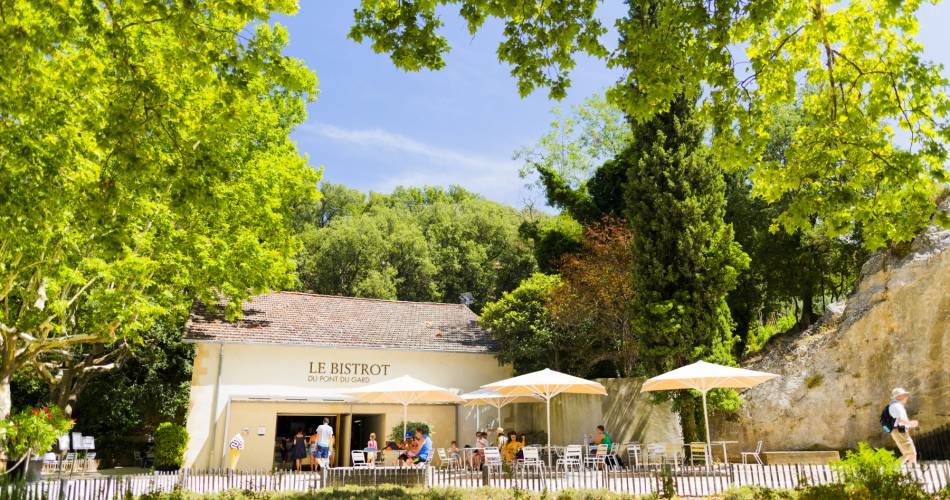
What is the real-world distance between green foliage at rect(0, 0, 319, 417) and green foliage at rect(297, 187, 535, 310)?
20.4m

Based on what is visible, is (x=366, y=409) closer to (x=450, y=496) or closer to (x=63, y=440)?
(x=63, y=440)

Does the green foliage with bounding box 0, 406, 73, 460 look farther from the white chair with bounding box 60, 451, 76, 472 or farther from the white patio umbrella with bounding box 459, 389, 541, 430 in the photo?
the white patio umbrella with bounding box 459, 389, 541, 430

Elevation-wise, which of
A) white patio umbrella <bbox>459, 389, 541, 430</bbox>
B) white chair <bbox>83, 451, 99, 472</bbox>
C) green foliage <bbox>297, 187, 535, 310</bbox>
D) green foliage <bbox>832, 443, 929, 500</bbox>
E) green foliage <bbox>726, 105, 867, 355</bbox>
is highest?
green foliage <bbox>297, 187, 535, 310</bbox>

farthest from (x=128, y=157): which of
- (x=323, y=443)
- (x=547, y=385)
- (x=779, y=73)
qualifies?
(x=547, y=385)

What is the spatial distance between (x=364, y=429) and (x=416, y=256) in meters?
18.2

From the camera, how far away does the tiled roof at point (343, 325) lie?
2158 centimetres

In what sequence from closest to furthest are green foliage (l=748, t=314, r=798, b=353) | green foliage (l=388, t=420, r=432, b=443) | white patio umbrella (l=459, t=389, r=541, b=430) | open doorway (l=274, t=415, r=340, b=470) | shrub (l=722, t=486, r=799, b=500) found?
1. shrub (l=722, t=486, r=799, b=500)
2. white patio umbrella (l=459, t=389, r=541, b=430)
3. green foliage (l=388, t=420, r=432, b=443)
4. open doorway (l=274, t=415, r=340, b=470)
5. green foliage (l=748, t=314, r=798, b=353)

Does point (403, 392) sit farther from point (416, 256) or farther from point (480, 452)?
point (416, 256)

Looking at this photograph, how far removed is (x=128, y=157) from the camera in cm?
790

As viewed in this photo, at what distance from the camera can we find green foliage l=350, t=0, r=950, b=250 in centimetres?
812

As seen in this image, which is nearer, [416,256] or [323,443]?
[323,443]

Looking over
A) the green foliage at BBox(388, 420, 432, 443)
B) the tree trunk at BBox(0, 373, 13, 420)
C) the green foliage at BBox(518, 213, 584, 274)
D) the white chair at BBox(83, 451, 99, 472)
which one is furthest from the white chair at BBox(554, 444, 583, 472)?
the white chair at BBox(83, 451, 99, 472)

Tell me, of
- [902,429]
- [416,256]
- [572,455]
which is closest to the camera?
[902,429]

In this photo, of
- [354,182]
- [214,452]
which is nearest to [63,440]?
[214,452]
